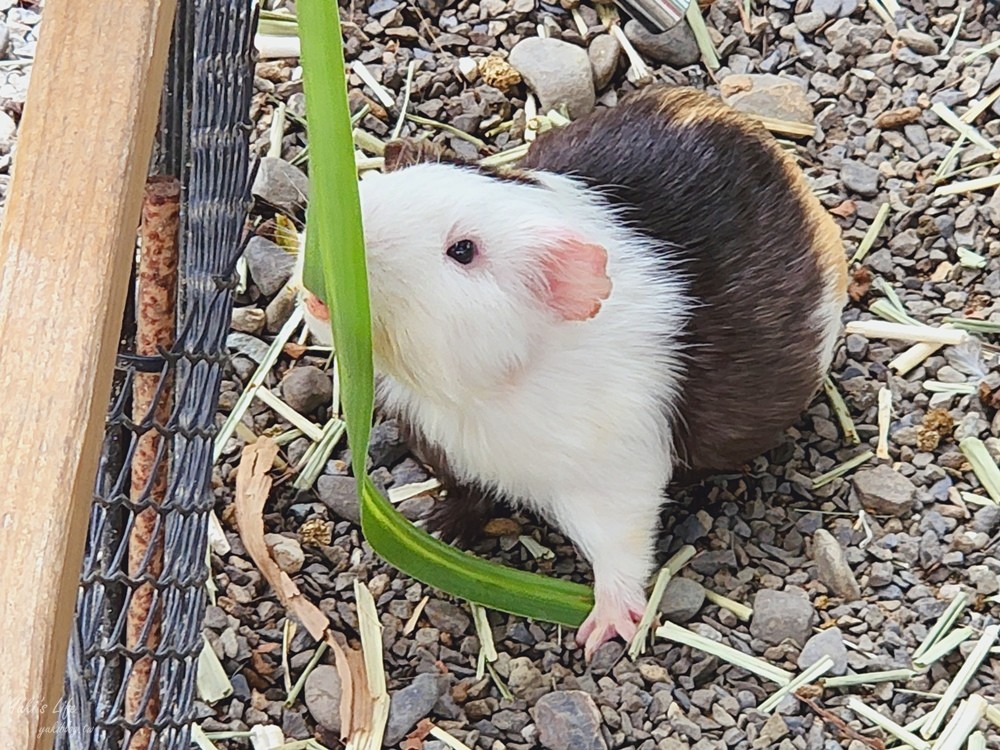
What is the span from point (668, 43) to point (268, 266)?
41.2 inches

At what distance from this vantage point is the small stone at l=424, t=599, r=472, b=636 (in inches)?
87.0

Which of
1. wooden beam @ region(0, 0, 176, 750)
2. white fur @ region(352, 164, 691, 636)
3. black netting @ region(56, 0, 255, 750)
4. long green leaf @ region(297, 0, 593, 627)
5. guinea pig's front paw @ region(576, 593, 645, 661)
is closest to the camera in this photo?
wooden beam @ region(0, 0, 176, 750)

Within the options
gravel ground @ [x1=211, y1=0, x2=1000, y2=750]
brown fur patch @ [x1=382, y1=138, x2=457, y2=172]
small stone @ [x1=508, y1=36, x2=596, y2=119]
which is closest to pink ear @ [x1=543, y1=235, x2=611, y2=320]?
brown fur patch @ [x1=382, y1=138, x2=457, y2=172]

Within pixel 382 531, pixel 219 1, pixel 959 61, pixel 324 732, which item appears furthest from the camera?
pixel 959 61

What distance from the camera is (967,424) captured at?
7.91 feet

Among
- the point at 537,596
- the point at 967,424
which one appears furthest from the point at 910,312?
the point at 537,596

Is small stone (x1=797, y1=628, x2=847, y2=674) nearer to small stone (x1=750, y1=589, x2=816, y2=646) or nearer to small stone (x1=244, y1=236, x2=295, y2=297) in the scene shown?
small stone (x1=750, y1=589, x2=816, y2=646)

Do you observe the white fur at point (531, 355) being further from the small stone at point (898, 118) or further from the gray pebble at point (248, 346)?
the small stone at point (898, 118)

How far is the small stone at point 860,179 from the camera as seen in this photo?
273 centimetres

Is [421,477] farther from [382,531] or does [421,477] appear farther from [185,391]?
[185,391]

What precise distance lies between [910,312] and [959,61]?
67cm

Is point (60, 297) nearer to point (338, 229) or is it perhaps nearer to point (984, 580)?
point (338, 229)

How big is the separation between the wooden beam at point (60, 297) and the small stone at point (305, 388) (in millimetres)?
1288

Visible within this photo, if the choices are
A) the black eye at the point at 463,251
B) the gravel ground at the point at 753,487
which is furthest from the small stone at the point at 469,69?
the black eye at the point at 463,251
